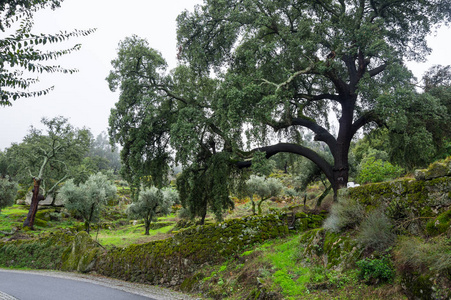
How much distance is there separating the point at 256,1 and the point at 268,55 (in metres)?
3.06

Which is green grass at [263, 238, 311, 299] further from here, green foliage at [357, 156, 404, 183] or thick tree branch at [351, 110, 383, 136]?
green foliage at [357, 156, 404, 183]

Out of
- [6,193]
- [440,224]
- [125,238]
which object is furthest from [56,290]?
[6,193]

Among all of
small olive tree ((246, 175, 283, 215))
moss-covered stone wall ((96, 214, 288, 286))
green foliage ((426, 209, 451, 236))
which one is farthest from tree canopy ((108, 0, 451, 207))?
small olive tree ((246, 175, 283, 215))

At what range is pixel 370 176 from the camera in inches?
601

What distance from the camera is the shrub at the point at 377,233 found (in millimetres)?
5078

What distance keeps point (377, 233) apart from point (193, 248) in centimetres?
602

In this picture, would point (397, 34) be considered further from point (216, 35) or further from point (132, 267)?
point (132, 267)

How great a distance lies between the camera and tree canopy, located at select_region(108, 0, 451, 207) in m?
11.6

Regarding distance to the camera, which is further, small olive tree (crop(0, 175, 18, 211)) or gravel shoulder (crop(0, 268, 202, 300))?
small olive tree (crop(0, 175, 18, 211))

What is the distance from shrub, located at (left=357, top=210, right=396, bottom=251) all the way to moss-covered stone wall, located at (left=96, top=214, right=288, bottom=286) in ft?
14.0

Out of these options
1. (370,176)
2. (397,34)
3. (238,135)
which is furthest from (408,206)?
(397,34)

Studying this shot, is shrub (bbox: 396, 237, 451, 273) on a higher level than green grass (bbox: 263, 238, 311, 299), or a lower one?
higher

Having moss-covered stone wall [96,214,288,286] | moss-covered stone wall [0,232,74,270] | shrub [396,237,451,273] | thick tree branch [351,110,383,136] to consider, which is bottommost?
moss-covered stone wall [0,232,74,270]

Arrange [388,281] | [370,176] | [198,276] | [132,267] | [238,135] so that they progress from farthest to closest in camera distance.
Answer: [370,176]
[238,135]
[132,267]
[198,276]
[388,281]
